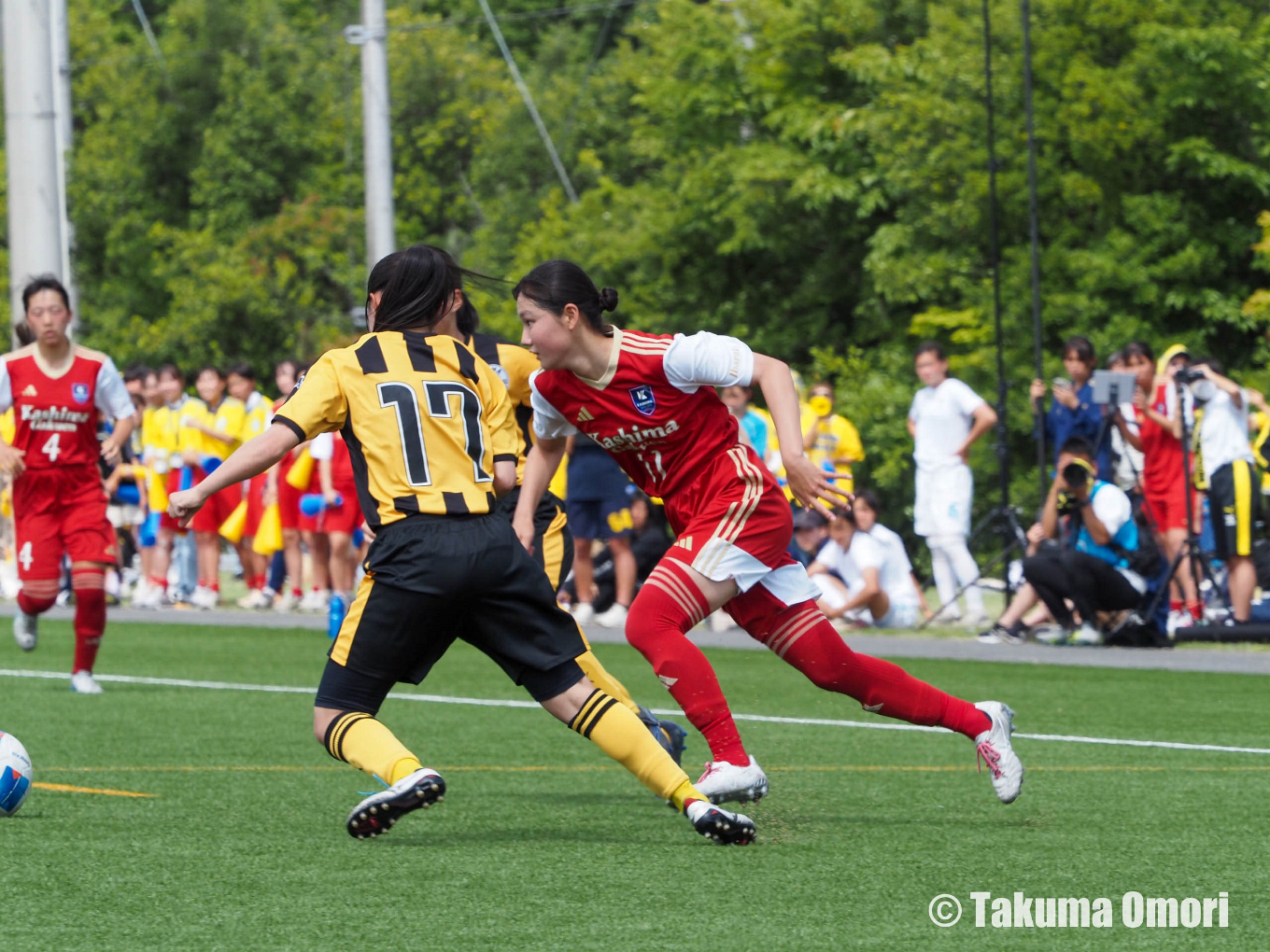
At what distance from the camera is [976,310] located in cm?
2344

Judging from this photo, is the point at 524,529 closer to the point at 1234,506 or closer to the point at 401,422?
the point at 401,422

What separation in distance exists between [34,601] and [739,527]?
5.64 m

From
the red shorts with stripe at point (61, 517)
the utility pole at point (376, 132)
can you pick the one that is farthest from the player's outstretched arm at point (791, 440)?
the utility pole at point (376, 132)

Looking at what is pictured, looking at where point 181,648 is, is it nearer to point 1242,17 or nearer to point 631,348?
point 631,348

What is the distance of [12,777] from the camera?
6113 mm

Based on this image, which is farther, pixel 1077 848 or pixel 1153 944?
pixel 1077 848

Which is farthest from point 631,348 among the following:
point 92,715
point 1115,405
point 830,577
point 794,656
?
point 830,577

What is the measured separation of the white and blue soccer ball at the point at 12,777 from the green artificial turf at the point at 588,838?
3.2 inches

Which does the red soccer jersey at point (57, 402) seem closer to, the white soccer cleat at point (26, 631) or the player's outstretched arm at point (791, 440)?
the white soccer cleat at point (26, 631)

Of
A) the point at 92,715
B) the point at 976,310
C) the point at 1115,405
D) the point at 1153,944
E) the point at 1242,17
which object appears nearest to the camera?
the point at 1153,944

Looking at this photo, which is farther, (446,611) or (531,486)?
(531,486)

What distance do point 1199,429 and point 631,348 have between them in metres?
8.41

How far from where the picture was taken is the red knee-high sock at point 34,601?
10445 mm

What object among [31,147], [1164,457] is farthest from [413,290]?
[31,147]
